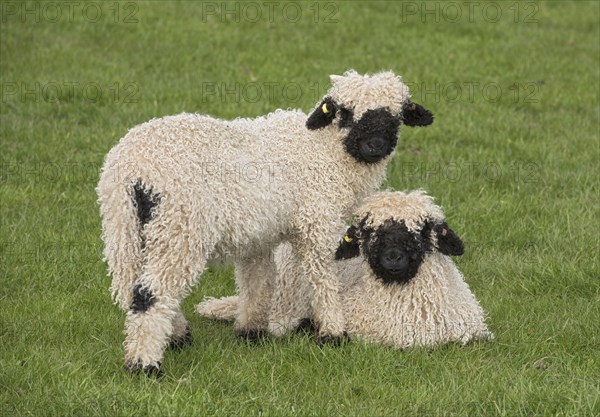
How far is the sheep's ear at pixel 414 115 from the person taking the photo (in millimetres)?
6680

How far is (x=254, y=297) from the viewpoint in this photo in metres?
6.86

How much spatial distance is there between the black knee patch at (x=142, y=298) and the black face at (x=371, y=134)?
1808 millimetres

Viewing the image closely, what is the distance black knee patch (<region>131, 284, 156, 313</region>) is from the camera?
561 centimetres

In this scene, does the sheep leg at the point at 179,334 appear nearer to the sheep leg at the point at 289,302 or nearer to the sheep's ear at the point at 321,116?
the sheep leg at the point at 289,302

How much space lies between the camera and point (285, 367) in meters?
6.16

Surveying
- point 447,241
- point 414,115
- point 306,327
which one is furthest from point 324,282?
point 414,115

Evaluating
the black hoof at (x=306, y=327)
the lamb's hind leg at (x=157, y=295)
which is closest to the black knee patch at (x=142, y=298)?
the lamb's hind leg at (x=157, y=295)

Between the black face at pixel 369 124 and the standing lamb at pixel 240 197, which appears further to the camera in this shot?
the black face at pixel 369 124

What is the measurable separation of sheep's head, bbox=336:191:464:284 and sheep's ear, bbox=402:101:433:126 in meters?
0.51

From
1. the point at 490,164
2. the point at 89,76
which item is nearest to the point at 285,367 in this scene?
the point at 490,164

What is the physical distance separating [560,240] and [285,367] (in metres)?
3.39

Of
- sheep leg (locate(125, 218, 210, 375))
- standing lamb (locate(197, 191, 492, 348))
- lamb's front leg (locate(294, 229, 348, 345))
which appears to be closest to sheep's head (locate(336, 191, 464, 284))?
standing lamb (locate(197, 191, 492, 348))

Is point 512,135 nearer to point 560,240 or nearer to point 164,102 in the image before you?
point 560,240

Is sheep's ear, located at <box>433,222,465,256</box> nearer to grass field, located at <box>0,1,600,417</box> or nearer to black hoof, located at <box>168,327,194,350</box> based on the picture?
grass field, located at <box>0,1,600,417</box>
